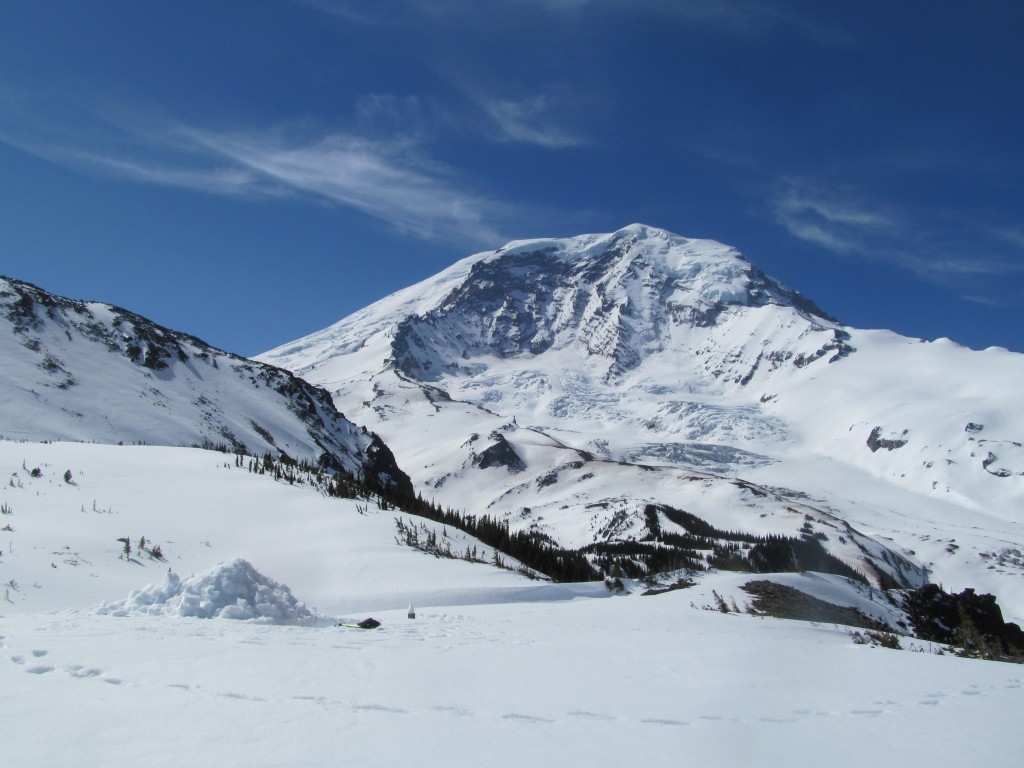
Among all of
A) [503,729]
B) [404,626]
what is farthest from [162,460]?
[503,729]

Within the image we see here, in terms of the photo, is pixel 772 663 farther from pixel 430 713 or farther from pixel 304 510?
pixel 304 510

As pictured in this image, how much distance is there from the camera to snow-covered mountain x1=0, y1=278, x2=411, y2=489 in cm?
3812

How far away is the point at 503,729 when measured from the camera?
402cm

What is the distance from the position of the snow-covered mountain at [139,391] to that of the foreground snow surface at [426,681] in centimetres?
2772

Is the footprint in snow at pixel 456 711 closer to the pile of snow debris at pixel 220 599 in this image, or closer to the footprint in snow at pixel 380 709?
the footprint in snow at pixel 380 709

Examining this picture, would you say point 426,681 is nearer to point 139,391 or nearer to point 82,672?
point 82,672

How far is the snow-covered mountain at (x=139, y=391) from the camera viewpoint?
38125 millimetres

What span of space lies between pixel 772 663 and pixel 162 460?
19118mm

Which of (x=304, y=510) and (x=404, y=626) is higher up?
(x=304, y=510)

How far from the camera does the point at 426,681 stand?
17.3 feet

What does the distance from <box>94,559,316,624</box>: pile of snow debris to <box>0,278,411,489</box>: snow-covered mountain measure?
2820cm

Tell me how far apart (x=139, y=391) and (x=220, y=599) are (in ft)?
140

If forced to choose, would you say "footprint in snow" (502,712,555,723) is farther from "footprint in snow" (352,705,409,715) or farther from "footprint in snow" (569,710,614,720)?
"footprint in snow" (352,705,409,715)

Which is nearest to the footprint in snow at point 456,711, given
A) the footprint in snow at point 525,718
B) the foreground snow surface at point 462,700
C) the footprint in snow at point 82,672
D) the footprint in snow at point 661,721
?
the foreground snow surface at point 462,700
